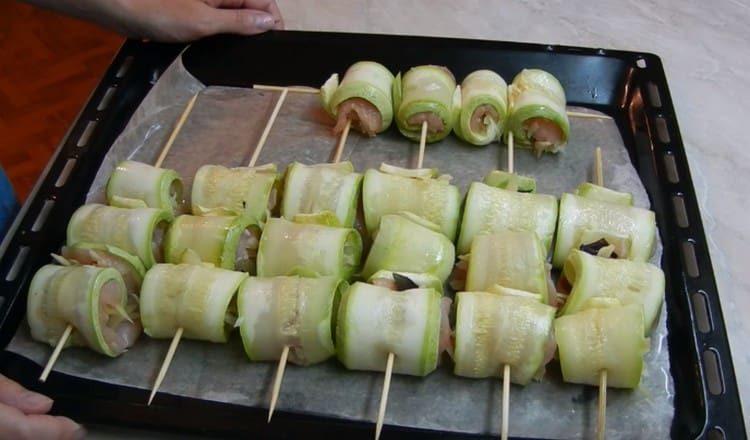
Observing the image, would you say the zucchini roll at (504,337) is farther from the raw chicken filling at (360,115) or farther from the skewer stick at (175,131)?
the skewer stick at (175,131)

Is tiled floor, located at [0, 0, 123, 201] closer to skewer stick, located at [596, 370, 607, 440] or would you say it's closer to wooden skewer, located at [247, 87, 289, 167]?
wooden skewer, located at [247, 87, 289, 167]

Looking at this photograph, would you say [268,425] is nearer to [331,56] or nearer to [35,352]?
[35,352]

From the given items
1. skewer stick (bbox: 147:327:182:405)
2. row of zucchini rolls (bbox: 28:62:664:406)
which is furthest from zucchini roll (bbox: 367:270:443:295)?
skewer stick (bbox: 147:327:182:405)

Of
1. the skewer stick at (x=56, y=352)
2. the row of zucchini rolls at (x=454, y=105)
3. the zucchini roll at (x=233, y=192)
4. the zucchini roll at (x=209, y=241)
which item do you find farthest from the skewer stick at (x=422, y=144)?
the skewer stick at (x=56, y=352)

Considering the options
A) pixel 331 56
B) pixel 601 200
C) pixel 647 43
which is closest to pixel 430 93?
pixel 331 56

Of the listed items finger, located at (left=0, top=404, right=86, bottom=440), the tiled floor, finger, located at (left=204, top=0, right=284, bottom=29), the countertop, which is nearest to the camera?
finger, located at (left=0, top=404, right=86, bottom=440)

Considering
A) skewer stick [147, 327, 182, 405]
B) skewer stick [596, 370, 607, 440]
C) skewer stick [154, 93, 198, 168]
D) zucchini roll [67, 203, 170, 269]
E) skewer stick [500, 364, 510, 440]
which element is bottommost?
skewer stick [147, 327, 182, 405]
